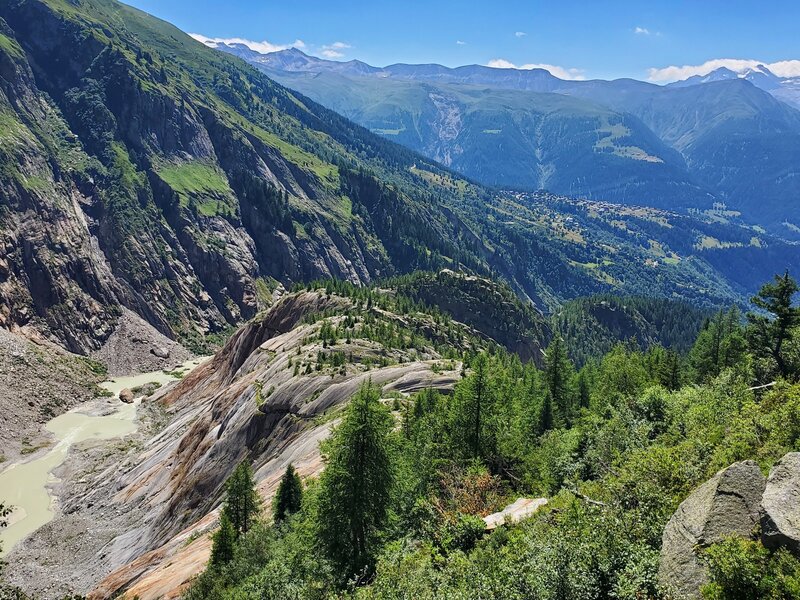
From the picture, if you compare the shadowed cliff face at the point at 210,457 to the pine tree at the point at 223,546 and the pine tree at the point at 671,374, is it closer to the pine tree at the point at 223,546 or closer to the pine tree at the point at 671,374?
the pine tree at the point at 223,546

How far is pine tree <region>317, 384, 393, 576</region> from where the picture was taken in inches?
1455

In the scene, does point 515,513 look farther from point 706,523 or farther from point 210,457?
point 210,457

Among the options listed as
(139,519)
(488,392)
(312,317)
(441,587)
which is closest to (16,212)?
(312,317)

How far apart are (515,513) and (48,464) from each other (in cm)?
12048

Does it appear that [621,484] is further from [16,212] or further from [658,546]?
[16,212]

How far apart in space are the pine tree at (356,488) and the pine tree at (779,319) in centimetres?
3981

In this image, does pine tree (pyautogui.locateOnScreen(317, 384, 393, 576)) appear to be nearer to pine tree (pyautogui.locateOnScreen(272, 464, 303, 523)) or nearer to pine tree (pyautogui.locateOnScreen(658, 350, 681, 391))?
pine tree (pyautogui.locateOnScreen(272, 464, 303, 523))

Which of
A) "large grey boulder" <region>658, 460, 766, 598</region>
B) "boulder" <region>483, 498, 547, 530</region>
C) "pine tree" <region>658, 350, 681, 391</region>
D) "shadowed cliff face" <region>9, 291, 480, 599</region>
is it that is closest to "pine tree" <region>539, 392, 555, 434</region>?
"shadowed cliff face" <region>9, 291, 480, 599</region>

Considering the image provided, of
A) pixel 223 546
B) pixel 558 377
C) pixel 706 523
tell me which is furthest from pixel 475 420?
pixel 558 377

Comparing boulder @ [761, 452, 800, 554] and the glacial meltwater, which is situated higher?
boulder @ [761, 452, 800, 554]

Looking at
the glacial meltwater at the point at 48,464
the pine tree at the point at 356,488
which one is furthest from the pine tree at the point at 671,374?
the glacial meltwater at the point at 48,464

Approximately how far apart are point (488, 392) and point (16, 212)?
20808 centimetres

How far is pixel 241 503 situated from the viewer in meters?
55.6

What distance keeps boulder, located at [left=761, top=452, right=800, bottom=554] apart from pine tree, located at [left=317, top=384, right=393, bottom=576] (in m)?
23.6
